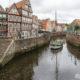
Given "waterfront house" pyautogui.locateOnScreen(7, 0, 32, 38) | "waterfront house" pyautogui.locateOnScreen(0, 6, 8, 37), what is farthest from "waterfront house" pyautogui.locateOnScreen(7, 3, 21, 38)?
"waterfront house" pyautogui.locateOnScreen(0, 6, 8, 37)

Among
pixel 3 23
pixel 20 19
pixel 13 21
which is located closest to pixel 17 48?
pixel 3 23

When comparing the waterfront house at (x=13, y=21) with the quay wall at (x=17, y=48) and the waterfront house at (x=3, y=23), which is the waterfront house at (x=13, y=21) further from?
the quay wall at (x=17, y=48)

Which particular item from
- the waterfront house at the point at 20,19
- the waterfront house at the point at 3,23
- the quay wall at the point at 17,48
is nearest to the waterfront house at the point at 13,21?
the waterfront house at the point at 20,19

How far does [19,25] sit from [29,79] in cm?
2902

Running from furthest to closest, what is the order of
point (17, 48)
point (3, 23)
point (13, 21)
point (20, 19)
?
point (20, 19)
point (13, 21)
point (3, 23)
point (17, 48)

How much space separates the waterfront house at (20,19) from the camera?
125 ft

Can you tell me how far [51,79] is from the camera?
16906 mm

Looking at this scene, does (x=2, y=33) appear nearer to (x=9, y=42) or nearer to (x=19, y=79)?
(x=9, y=42)

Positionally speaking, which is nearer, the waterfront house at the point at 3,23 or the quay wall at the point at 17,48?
the quay wall at the point at 17,48

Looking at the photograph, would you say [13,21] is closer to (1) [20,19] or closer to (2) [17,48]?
(1) [20,19]

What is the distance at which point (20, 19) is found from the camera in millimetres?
41844

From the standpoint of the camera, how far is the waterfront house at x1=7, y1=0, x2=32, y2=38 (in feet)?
125

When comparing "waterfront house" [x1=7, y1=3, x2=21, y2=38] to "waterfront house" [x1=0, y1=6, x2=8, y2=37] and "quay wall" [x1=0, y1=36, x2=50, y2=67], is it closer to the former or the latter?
"waterfront house" [x1=0, y1=6, x2=8, y2=37]

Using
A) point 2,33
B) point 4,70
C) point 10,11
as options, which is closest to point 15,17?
point 10,11
